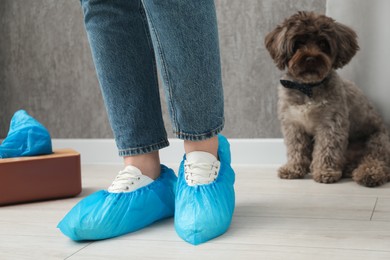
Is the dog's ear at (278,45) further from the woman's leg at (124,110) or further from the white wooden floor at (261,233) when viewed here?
the woman's leg at (124,110)

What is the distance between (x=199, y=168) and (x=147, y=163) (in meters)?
0.13

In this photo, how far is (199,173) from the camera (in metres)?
1.24

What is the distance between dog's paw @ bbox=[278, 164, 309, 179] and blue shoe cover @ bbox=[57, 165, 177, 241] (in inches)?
28.3

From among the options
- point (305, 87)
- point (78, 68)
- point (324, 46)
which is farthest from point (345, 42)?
point (78, 68)

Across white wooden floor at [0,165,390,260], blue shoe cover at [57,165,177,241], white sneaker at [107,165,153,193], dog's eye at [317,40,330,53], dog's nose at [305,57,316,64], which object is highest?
dog's eye at [317,40,330,53]

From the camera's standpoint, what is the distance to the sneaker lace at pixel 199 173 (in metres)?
1.24

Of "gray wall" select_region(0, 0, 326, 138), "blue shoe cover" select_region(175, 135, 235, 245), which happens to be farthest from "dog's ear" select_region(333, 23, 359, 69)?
"blue shoe cover" select_region(175, 135, 235, 245)

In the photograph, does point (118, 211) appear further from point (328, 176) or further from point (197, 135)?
point (328, 176)

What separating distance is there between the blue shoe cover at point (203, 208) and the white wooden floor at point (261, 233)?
0.02m

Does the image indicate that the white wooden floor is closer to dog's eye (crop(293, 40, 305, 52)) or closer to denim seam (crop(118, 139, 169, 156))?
denim seam (crop(118, 139, 169, 156))

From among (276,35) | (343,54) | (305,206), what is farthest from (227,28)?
(305,206)

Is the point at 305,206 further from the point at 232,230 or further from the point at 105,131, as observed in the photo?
the point at 105,131

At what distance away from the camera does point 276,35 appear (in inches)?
78.0

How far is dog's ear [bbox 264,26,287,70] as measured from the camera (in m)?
1.95
